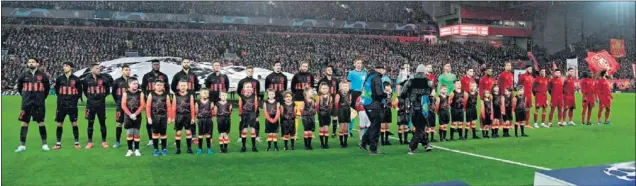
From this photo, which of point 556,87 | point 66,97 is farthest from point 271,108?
point 556,87

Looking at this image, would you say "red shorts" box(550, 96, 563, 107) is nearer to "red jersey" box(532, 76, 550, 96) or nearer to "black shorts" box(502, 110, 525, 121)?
"red jersey" box(532, 76, 550, 96)

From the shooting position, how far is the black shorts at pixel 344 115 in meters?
8.04

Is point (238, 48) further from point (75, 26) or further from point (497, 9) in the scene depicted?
point (497, 9)

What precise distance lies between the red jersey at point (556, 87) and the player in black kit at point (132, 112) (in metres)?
9.15

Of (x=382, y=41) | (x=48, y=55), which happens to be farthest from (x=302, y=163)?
(x=382, y=41)

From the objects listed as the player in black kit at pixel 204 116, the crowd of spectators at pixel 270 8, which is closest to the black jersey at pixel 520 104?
the player in black kit at pixel 204 116

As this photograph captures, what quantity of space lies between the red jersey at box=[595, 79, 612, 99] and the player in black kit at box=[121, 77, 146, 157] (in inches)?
417

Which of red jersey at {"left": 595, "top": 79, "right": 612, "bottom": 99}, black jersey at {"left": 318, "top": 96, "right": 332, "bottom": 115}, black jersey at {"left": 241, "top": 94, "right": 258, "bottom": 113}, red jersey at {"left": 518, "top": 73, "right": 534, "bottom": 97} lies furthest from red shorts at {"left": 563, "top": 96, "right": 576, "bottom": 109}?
black jersey at {"left": 241, "top": 94, "right": 258, "bottom": 113}

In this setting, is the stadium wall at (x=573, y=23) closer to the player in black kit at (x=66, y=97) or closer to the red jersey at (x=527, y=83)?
the red jersey at (x=527, y=83)

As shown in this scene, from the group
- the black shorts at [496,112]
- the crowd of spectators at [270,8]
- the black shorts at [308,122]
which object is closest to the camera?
the black shorts at [308,122]

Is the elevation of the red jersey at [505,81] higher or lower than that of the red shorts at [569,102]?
higher

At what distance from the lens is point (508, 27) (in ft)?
132

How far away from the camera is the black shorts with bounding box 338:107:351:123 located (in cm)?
804

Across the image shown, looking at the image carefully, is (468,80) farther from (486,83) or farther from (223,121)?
(223,121)
